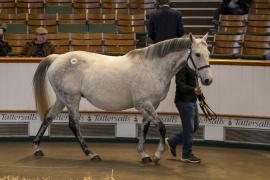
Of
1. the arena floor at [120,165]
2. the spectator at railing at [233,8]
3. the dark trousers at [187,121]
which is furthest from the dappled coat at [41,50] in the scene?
the spectator at railing at [233,8]

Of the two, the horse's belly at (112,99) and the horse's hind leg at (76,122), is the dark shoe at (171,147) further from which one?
the horse's hind leg at (76,122)

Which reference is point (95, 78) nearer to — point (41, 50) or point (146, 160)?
point (146, 160)

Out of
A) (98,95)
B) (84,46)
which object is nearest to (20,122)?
(98,95)

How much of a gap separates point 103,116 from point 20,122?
132 centimetres

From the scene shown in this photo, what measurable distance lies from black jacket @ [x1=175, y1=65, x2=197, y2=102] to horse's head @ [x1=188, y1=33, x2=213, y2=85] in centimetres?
32

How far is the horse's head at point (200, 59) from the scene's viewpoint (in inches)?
346

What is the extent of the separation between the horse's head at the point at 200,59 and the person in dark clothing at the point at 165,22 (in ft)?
3.35

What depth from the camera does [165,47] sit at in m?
9.20

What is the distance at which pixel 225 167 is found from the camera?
919 cm

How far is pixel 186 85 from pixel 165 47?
1.91ft

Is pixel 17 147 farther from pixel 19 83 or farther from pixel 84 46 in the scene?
pixel 84 46

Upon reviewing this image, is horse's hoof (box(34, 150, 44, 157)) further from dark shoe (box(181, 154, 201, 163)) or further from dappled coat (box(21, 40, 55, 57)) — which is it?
dappled coat (box(21, 40, 55, 57))

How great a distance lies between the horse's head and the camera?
28.8 feet

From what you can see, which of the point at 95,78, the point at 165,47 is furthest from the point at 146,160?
the point at 165,47
